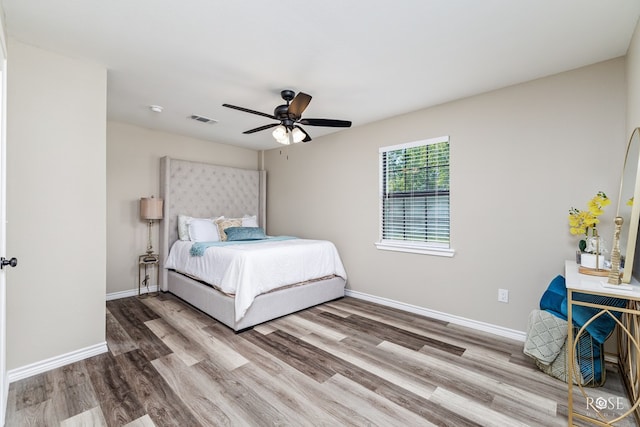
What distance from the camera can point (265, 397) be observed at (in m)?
2.00

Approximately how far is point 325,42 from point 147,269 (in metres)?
4.07

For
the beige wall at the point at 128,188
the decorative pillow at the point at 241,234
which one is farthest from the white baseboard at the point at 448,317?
the beige wall at the point at 128,188

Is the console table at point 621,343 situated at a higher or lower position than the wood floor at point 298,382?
higher

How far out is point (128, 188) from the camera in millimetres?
4285

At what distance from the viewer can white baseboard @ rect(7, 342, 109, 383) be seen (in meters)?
2.14

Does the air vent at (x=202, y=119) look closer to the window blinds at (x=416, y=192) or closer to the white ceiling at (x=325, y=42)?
the white ceiling at (x=325, y=42)

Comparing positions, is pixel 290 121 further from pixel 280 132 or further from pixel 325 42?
pixel 325 42

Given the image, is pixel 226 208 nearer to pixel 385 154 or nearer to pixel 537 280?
pixel 385 154

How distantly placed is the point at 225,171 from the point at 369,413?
434 centimetres

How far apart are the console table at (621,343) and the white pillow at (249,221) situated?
4227mm

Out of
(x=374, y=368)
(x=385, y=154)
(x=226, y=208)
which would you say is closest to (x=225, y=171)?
(x=226, y=208)

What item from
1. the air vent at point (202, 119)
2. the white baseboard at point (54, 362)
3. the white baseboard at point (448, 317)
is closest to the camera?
the white baseboard at point (54, 362)

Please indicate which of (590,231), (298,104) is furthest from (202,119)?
(590,231)

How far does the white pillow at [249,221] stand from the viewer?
507cm
